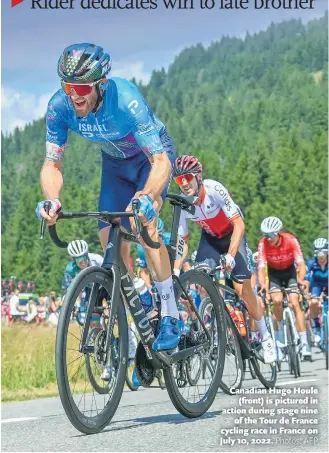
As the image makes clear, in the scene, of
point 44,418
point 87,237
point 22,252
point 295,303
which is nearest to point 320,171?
point 87,237

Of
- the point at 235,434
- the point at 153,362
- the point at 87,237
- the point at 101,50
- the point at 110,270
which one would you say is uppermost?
the point at 87,237

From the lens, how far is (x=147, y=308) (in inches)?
259

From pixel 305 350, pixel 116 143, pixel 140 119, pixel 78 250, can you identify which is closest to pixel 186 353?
pixel 116 143

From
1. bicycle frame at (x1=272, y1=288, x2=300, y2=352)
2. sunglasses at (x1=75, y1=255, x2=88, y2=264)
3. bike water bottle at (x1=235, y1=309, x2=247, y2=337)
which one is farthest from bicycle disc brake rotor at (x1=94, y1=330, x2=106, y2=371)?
bicycle frame at (x1=272, y1=288, x2=300, y2=352)

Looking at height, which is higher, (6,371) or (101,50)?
(101,50)

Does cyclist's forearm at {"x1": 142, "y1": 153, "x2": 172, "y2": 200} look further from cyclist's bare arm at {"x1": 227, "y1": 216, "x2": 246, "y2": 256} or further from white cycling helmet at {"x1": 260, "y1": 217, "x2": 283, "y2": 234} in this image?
white cycling helmet at {"x1": 260, "y1": 217, "x2": 283, "y2": 234}

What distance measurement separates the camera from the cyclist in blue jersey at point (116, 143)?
5664mm

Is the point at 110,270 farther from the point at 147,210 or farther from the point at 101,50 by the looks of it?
the point at 101,50

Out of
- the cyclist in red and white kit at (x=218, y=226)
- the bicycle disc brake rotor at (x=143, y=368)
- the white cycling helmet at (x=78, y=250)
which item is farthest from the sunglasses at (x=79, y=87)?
the white cycling helmet at (x=78, y=250)

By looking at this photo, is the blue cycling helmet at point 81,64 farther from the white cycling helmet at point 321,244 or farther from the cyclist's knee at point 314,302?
the cyclist's knee at point 314,302

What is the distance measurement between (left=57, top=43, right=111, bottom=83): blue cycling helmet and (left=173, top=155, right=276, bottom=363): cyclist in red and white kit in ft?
8.17

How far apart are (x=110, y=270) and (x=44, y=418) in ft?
5.65

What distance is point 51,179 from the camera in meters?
6.26

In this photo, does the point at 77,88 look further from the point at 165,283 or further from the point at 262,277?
the point at 262,277
